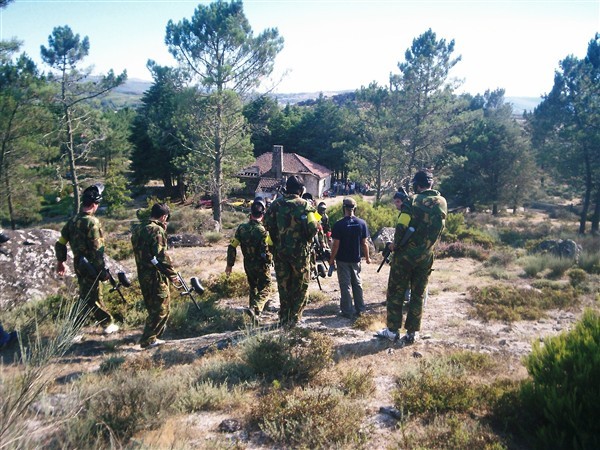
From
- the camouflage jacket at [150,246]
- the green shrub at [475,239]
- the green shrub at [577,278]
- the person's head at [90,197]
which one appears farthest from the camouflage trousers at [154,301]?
the green shrub at [475,239]

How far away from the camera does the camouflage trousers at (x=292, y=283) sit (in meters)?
5.70

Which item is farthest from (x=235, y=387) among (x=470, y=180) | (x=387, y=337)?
(x=470, y=180)

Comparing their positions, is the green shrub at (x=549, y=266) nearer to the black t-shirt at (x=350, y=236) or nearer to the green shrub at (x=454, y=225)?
the green shrub at (x=454, y=225)

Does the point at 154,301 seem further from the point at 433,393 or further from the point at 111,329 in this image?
the point at 433,393

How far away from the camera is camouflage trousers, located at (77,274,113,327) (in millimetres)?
5574

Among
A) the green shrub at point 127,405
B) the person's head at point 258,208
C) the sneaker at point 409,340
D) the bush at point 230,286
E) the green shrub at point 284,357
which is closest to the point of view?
the green shrub at point 127,405

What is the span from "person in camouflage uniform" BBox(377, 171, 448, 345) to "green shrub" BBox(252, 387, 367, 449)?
2015mm

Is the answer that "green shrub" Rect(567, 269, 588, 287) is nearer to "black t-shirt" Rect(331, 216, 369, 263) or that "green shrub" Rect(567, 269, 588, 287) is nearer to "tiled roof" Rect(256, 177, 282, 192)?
"black t-shirt" Rect(331, 216, 369, 263)

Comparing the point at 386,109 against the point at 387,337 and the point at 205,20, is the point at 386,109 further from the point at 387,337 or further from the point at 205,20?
the point at 387,337

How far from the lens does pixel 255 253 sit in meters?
6.46

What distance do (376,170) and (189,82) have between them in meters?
13.6

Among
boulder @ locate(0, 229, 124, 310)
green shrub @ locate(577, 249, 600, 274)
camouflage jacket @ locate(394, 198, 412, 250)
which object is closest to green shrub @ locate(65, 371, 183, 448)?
camouflage jacket @ locate(394, 198, 412, 250)

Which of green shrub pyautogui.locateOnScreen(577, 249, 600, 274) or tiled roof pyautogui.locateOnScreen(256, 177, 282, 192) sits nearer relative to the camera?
green shrub pyautogui.locateOnScreen(577, 249, 600, 274)

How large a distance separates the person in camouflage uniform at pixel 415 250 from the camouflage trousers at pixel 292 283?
1.18 meters
